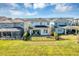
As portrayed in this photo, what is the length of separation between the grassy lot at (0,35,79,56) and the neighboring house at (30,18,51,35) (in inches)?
3.0

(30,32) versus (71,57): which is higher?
(30,32)

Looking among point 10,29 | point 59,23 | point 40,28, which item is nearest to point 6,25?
point 10,29

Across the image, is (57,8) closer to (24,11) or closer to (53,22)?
(53,22)

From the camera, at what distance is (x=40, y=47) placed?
2965 mm

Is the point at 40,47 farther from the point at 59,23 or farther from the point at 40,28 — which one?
the point at 59,23

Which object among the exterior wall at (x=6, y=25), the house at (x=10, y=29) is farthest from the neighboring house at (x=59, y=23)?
the exterior wall at (x=6, y=25)

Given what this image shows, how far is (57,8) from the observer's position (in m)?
2.94

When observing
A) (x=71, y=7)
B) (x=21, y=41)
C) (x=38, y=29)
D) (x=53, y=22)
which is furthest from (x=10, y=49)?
(x=71, y=7)

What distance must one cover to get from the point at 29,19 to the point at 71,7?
1.77ft

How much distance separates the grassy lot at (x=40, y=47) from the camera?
293cm

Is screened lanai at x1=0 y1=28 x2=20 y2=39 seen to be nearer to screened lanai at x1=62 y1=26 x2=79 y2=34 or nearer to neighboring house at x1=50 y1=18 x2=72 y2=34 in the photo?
neighboring house at x1=50 y1=18 x2=72 y2=34

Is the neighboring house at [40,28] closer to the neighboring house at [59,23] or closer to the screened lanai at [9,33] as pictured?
the neighboring house at [59,23]

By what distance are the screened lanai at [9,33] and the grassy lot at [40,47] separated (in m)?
0.05

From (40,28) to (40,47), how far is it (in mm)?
237
